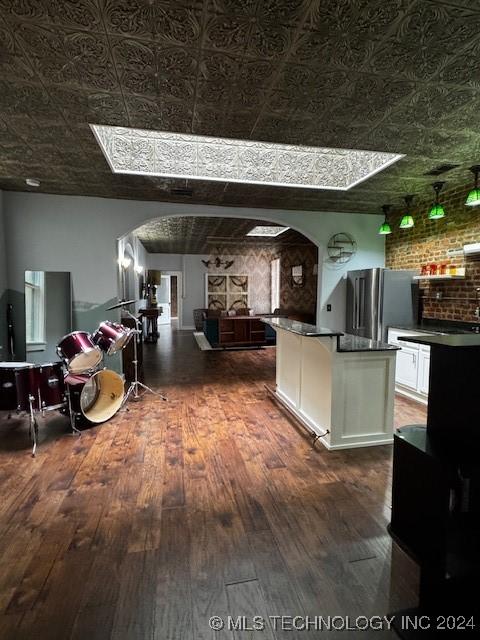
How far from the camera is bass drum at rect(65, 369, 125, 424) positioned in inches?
126

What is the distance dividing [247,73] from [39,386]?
2.88m

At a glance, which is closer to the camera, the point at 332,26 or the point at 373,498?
the point at 332,26

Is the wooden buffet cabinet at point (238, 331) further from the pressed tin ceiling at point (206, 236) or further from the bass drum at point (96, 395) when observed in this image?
the bass drum at point (96, 395)

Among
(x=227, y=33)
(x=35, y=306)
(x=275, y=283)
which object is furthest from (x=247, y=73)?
(x=275, y=283)

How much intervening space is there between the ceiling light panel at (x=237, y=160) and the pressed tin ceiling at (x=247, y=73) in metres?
0.40

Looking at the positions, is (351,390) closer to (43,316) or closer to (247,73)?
(247,73)

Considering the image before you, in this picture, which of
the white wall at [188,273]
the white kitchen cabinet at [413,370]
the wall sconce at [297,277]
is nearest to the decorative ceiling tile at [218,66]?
the white kitchen cabinet at [413,370]

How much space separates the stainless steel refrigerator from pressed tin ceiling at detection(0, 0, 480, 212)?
182 centimetres

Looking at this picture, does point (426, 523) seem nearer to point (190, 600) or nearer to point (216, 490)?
point (190, 600)

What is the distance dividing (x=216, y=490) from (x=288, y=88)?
106 inches

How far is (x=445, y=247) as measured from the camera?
4398 mm

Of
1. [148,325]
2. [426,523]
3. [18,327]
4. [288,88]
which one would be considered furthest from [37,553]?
[148,325]

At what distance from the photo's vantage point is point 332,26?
162cm

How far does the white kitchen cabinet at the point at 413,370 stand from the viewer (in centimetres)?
400
